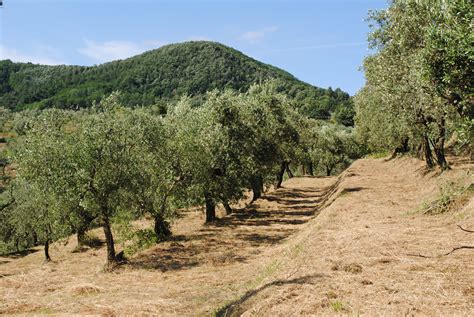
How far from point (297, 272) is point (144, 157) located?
1658 centimetres

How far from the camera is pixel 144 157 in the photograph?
2655cm

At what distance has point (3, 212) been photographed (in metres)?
65.6

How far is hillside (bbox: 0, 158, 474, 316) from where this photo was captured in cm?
977

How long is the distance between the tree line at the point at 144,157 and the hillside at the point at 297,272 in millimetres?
3523

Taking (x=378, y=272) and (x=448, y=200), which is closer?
(x=378, y=272)

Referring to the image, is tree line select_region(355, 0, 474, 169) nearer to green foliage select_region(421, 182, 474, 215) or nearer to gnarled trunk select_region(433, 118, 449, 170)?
gnarled trunk select_region(433, 118, 449, 170)

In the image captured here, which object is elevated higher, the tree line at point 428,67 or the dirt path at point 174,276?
the tree line at point 428,67

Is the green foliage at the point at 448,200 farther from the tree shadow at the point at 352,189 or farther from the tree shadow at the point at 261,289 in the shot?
the tree shadow at the point at 352,189

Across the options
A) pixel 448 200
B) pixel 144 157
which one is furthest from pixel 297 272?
pixel 144 157

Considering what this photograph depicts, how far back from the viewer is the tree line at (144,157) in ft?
72.4

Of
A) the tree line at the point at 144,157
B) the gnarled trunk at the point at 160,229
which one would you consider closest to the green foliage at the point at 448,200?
the tree line at the point at 144,157

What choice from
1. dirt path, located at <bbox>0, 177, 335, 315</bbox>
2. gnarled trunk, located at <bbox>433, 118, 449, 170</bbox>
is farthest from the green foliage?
gnarled trunk, located at <bbox>433, 118, 449, 170</bbox>

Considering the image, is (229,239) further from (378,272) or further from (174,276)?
(378,272)

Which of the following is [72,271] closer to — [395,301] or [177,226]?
[177,226]
